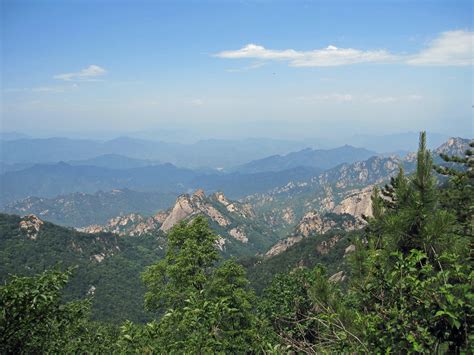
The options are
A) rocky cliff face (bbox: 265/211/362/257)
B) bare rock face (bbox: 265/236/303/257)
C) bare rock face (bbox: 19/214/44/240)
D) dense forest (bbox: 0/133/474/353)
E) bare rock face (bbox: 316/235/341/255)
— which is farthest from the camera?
rocky cliff face (bbox: 265/211/362/257)

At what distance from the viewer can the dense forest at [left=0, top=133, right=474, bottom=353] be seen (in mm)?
5766

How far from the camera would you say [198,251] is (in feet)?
70.3

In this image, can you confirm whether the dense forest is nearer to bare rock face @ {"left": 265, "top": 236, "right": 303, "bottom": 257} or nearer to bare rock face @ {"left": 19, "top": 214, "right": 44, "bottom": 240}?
bare rock face @ {"left": 265, "top": 236, "right": 303, "bottom": 257}

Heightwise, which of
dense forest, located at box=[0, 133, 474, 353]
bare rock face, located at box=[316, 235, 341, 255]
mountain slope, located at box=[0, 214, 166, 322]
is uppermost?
dense forest, located at box=[0, 133, 474, 353]

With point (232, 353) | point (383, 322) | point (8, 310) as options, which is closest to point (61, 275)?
point (8, 310)

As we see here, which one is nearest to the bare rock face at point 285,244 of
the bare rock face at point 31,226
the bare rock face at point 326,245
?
the bare rock face at point 326,245

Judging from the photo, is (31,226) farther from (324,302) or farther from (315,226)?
(324,302)

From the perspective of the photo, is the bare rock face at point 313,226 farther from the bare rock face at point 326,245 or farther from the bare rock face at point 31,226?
the bare rock face at point 31,226

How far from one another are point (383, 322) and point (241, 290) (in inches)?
585

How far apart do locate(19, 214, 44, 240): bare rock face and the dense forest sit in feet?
497

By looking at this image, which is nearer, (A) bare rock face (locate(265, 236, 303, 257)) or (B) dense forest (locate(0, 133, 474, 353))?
(B) dense forest (locate(0, 133, 474, 353))

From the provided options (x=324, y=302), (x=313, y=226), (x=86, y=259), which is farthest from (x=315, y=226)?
(x=324, y=302)

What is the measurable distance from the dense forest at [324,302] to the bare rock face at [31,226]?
497ft

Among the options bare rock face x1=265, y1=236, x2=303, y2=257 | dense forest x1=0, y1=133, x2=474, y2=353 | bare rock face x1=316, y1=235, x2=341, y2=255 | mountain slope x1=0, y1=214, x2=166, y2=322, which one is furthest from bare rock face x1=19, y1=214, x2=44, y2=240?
dense forest x1=0, y1=133, x2=474, y2=353
